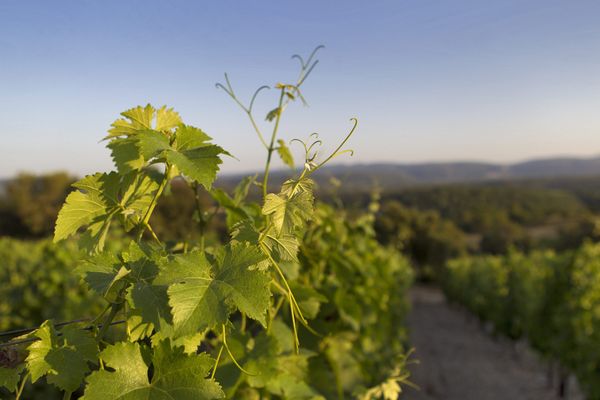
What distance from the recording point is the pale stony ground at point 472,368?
33.7 feet

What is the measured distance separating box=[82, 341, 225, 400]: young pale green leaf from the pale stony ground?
6154mm

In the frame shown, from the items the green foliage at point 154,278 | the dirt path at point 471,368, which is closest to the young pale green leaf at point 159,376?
the green foliage at point 154,278

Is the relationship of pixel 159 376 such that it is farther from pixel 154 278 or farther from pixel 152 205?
pixel 152 205

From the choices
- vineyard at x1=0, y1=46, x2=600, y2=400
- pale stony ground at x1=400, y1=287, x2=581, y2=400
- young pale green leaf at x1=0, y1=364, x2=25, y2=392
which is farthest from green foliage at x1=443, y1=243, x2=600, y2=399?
young pale green leaf at x1=0, y1=364, x2=25, y2=392

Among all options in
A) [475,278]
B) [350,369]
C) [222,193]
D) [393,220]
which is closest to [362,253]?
[350,369]

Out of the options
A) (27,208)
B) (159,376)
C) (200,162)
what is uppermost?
(200,162)

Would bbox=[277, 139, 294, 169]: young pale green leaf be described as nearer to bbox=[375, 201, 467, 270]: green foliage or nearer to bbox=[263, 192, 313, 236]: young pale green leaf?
bbox=[263, 192, 313, 236]: young pale green leaf

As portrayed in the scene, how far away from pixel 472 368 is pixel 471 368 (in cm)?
3

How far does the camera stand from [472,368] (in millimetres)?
12406

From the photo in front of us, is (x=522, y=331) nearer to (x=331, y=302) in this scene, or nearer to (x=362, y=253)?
(x=362, y=253)

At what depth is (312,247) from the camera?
7.86 ft

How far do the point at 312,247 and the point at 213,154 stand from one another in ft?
5.08

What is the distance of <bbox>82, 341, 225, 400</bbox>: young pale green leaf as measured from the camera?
81cm

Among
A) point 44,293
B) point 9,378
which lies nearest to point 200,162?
point 9,378
